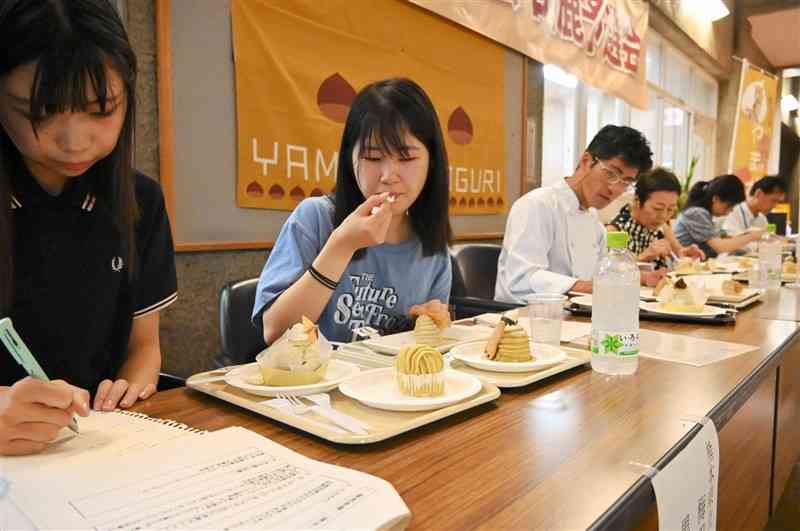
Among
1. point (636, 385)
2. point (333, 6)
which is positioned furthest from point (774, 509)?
point (333, 6)

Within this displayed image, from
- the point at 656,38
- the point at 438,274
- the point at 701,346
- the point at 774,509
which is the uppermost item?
the point at 656,38

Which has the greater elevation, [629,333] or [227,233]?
[227,233]

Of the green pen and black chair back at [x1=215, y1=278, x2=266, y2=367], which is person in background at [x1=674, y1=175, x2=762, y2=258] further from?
the green pen

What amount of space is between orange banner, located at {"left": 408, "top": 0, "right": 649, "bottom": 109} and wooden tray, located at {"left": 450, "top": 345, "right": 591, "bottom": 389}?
2.55 meters

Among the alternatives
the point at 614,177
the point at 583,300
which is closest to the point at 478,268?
the point at 614,177

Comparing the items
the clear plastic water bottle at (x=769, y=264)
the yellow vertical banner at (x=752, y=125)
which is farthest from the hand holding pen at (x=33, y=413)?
the yellow vertical banner at (x=752, y=125)

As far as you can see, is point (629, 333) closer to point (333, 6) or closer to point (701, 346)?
point (701, 346)

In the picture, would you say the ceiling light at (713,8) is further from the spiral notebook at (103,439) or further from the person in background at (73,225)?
the spiral notebook at (103,439)

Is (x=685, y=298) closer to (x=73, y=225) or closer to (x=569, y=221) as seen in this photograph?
(x=569, y=221)

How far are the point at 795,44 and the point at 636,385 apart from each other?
1109 cm

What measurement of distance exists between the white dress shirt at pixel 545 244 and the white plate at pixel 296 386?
1.34m

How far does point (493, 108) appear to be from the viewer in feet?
12.9

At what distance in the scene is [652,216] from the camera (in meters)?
3.62

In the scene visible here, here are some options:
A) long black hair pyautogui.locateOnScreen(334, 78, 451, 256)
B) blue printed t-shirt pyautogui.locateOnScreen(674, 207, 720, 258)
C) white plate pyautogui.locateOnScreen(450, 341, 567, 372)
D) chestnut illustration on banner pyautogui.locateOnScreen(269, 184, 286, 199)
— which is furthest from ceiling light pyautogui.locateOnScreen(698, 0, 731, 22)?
white plate pyautogui.locateOnScreen(450, 341, 567, 372)
